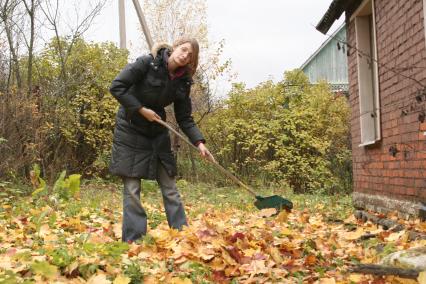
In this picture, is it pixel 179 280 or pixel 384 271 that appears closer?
pixel 384 271

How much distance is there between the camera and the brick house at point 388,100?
561 centimetres

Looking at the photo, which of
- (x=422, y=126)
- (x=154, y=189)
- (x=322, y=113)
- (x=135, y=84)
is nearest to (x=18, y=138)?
(x=154, y=189)

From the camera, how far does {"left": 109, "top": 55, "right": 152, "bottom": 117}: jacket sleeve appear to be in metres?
4.38

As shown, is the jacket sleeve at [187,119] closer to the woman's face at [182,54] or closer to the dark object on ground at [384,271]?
the woman's face at [182,54]

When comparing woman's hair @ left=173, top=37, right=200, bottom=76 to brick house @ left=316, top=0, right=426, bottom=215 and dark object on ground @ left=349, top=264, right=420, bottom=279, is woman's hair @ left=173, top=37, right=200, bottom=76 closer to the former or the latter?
brick house @ left=316, top=0, right=426, bottom=215

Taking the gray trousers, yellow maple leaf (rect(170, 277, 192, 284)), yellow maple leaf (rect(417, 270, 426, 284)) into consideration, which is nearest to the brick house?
the gray trousers

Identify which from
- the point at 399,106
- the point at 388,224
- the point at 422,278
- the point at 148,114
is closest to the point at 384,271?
the point at 422,278

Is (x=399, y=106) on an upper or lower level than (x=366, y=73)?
lower

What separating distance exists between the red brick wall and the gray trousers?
2.12 m

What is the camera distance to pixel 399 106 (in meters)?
6.15

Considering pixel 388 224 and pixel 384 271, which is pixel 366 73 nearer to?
pixel 388 224

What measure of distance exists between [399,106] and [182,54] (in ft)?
9.38

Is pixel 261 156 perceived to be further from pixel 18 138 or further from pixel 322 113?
pixel 18 138

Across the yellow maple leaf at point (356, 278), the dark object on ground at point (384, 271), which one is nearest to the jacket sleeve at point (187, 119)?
the yellow maple leaf at point (356, 278)
